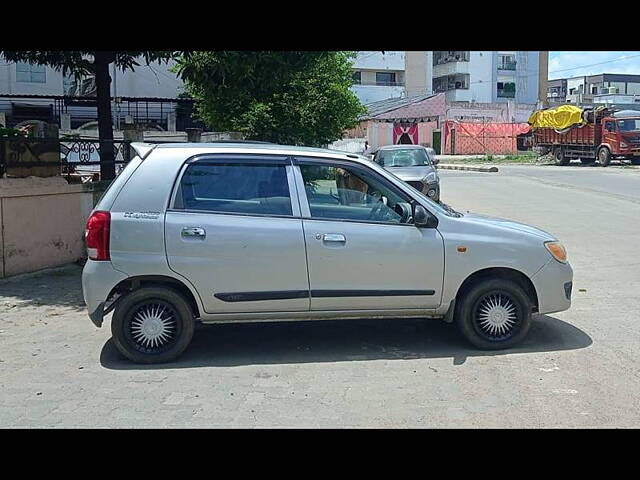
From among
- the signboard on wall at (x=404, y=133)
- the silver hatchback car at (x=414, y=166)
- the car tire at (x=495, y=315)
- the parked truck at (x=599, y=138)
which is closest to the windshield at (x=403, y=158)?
the silver hatchback car at (x=414, y=166)

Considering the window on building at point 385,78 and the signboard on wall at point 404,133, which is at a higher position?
the window on building at point 385,78

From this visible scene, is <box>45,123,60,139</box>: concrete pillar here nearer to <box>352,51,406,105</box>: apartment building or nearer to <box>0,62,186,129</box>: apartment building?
<box>0,62,186,129</box>: apartment building

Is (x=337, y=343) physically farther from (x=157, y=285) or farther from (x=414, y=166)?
(x=414, y=166)

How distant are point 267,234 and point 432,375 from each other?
1.75 meters

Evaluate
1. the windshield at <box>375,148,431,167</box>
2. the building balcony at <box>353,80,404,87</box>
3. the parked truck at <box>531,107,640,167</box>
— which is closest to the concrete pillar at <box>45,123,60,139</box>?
the windshield at <box>375,148,431,167</box>

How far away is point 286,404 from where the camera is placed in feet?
15.8

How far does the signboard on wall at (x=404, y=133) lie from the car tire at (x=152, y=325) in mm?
47150

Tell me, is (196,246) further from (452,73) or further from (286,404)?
(452,73)

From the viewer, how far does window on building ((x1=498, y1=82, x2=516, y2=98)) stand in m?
67.2

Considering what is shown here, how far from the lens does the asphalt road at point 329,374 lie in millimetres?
4609

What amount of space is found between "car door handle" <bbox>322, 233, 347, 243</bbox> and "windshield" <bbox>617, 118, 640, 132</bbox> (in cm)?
3096

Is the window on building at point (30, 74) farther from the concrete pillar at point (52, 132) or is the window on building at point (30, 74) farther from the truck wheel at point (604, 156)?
the truck wheel at point (604, 156)

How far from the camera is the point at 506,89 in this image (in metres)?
67.2

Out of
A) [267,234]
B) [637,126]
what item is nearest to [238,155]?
[267,234]
